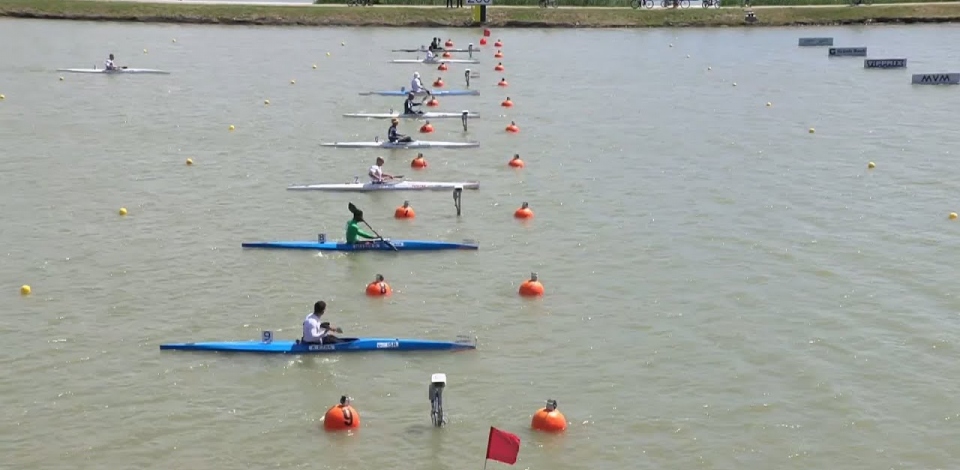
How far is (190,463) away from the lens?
16938mm

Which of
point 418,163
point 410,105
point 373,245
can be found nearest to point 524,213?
point 373,245

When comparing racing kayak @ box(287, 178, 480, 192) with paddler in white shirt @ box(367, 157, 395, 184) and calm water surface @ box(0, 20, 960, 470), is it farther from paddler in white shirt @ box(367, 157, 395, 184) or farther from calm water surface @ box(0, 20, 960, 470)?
calm water surface @ box(0, 20, 960, 470)

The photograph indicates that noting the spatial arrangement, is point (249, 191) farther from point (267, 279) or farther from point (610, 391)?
point (610, 391)

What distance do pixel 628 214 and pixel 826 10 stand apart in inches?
1850

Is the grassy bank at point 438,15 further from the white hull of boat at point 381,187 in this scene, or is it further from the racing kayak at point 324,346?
the racing kayak at point 324,346

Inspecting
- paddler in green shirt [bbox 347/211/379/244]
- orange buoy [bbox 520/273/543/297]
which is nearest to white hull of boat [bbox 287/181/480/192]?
paddler in green shirt [bbox 347/211/379/244]

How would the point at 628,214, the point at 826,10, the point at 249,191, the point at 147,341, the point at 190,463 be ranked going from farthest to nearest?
the point at 826,10
the point at 249,191
the point at 628,214
the point at 147,341
the point at 190,463

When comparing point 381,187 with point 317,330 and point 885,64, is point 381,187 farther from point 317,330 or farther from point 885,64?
point 885,64

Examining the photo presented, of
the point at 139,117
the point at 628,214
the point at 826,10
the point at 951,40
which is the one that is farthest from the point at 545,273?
the point at 826,10

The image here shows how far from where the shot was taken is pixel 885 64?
182ft

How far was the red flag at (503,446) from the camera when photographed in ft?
50.1

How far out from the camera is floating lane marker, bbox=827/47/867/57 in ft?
194

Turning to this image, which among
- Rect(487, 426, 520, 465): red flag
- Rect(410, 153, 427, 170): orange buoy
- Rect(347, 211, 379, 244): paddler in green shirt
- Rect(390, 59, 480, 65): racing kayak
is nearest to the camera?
Rect(487, 426, 520, 465): red flag

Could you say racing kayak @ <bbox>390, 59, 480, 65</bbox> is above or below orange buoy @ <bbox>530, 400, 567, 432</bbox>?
above
